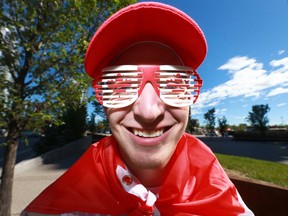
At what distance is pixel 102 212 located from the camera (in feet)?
4.23

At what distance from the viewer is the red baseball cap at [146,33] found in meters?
1.27

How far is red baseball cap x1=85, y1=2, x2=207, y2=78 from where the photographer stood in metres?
1.27

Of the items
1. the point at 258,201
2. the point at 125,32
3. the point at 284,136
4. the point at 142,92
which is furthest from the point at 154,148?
the point at 284,136

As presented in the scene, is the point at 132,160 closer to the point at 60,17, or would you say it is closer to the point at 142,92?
the point at 142,92

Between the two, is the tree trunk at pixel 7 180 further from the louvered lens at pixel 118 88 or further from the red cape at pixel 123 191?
the louvered lens at pixel 118 88

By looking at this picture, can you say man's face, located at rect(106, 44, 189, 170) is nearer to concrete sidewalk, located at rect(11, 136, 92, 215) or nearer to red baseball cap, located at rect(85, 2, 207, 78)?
red baseball cap, located at rect(85, 2, 207, 78)

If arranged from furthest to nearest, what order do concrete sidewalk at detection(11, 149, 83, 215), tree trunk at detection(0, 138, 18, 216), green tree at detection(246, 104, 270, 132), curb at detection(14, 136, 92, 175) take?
green tree at detection(246, 104, 270, 132), curb at detection(14, 136, 92, 175), concrete sidewalk at detection(11, 149, 83, 215), tree trunk at detection(0, 138, 18, 216)

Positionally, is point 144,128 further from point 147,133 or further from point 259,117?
point 259,117

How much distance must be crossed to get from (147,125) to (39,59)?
3.11 m

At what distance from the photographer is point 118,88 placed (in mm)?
1281

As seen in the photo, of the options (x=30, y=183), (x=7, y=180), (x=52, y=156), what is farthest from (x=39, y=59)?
(x=52, y=156)

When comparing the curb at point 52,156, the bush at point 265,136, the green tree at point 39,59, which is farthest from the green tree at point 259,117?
the green tree at point 39,59

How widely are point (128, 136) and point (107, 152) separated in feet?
0.80

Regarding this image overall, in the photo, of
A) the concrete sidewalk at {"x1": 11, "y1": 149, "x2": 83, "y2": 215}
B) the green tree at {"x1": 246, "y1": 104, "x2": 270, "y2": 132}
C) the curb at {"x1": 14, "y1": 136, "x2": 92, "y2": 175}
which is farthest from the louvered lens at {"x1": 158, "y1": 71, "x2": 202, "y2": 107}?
the green tree at {"x1": 246, "y1": 104, "x2": 270, "y2": 132}
